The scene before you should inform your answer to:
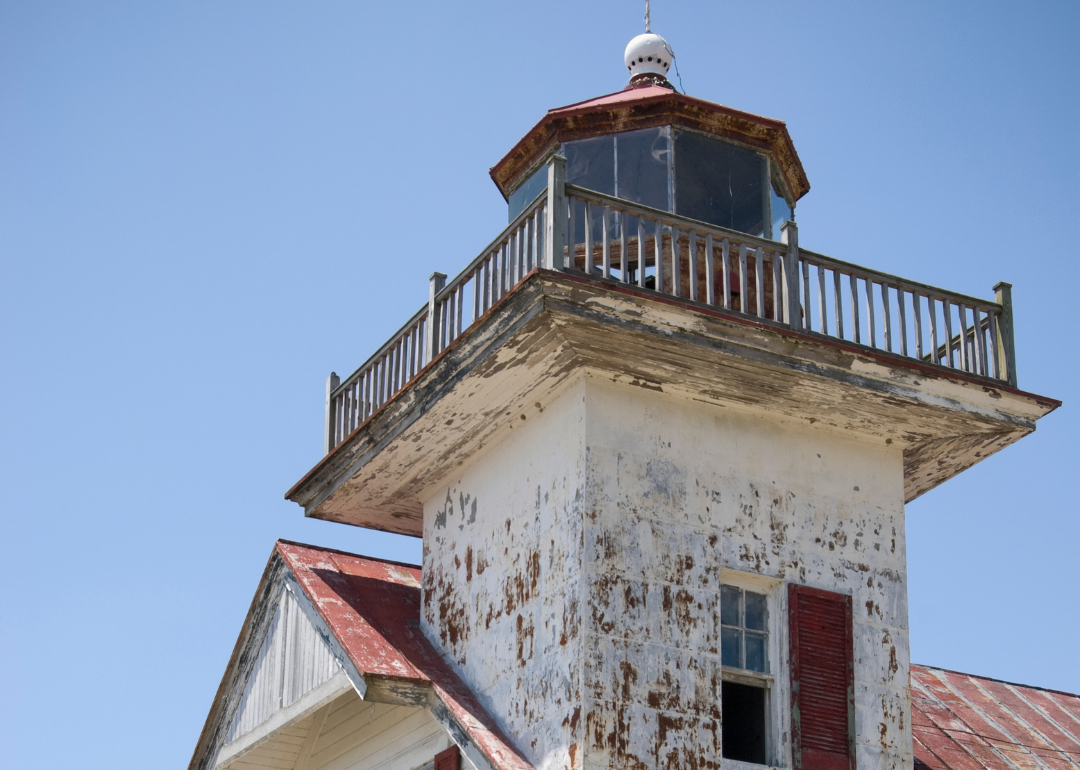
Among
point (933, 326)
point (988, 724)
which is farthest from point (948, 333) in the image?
point (988, 724)

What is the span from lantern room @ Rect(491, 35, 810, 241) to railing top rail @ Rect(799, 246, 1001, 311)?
6.21ft

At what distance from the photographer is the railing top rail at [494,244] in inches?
611

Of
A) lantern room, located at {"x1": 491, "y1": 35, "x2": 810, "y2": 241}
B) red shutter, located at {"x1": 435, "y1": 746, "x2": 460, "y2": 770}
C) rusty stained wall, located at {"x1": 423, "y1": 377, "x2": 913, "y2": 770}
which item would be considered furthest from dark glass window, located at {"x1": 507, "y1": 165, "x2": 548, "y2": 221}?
red shutter, located at {"x1": 435, "y1": 746, "x2": 460, "y2": 770}

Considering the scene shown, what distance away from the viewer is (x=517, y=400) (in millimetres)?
16609

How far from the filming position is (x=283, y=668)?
17.8 meters

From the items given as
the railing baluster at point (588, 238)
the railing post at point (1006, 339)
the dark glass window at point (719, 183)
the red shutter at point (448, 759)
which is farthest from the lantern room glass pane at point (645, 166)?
the red shutter at point (448, 759)

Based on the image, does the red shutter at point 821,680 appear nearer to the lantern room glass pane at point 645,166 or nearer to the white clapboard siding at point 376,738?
the white clapboard siding at point 376,738

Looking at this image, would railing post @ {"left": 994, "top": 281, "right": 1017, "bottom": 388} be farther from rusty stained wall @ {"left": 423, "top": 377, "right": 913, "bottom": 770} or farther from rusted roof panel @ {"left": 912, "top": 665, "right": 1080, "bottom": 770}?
rusted roof panel @ {"left": 912, "top": 665, "right": 1080, "bottom": 770}

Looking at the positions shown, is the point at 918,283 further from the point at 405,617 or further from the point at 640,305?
the point at 405,617

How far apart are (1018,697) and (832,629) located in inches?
251

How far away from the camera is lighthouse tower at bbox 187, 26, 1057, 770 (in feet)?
49.3

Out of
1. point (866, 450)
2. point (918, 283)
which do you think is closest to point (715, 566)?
point (866, 450)

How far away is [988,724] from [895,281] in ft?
20.7

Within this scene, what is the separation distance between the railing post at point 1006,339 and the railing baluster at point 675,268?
402 centimetres
